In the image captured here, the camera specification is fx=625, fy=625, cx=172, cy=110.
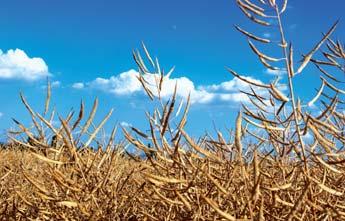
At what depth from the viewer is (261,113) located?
78.3 inches

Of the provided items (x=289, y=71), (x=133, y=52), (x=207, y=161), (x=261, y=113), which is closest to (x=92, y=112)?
(x=133, y=52)

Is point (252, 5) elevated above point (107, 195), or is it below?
above

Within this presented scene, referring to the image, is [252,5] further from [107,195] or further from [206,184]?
[107,195]

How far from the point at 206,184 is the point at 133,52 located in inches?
18.7

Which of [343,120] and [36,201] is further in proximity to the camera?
[36,201]

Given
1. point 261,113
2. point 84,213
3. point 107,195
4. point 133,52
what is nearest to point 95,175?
point 107,195

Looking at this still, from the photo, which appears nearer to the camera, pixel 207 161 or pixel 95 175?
pixel 207 161

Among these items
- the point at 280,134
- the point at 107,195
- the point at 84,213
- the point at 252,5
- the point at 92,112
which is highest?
the point at 252,5

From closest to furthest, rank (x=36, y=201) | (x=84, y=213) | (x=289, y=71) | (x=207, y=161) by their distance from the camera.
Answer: (x=289, y=71), (x=207, y=161), (x=84, y=213), (x=36, y=201)

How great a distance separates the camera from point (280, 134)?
6.49ft

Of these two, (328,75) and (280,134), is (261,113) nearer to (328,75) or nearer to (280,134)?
(280,134)

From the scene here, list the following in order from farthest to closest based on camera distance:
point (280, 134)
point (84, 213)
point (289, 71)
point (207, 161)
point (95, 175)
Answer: point (95, 175) < point (280, 134) < point (84, 213) < point (207, 161) < point (289, 71)

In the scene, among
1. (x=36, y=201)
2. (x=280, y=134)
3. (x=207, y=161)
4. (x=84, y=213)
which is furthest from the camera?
(x=36, y=201)

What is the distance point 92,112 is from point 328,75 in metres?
0.77
